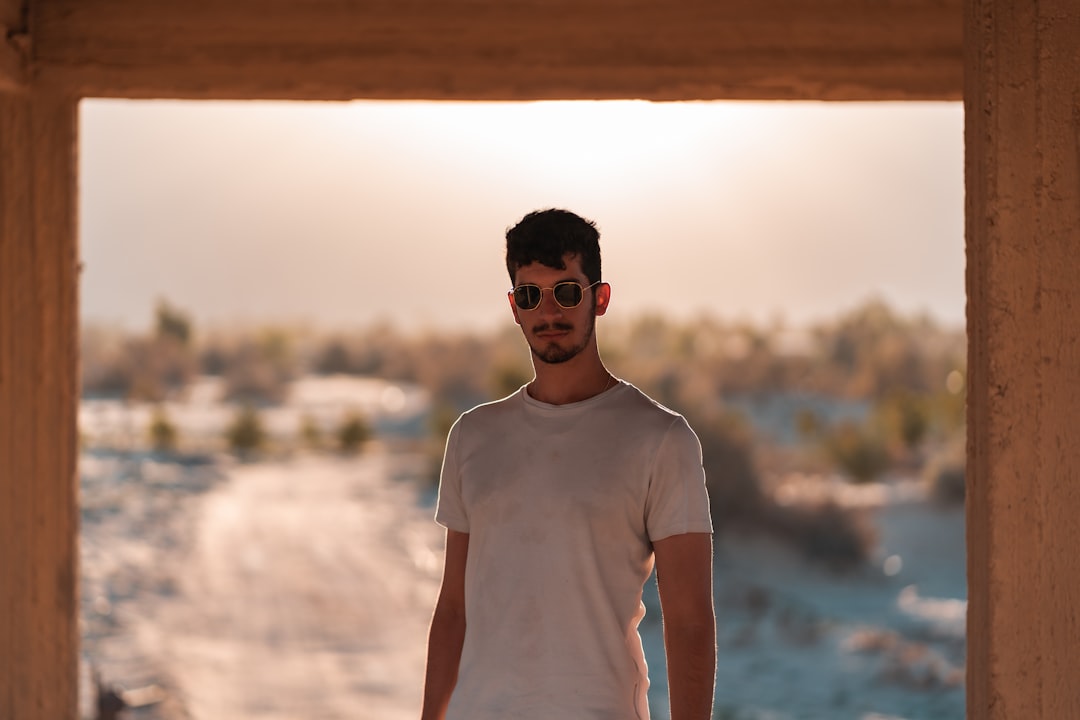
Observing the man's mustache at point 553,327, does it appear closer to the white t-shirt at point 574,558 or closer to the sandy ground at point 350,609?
the white t-shirt at point 574,558

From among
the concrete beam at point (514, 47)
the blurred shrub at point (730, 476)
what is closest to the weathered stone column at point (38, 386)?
the concrete beam at point (514, 47)

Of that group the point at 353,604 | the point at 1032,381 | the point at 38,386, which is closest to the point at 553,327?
the point at 1032,381

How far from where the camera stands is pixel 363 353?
35.3 metres

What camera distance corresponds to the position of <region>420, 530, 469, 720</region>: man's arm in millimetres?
2969

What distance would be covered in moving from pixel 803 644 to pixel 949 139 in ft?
206

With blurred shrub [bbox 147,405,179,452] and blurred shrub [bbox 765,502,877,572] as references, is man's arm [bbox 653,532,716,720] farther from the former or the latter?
blurred shrub [bbox 147,405,179,452]

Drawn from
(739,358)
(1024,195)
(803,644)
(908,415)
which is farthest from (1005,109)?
(739,358)

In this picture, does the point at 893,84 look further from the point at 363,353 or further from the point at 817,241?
the point at 817,241

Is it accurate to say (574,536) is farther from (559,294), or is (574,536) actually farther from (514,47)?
(514,47)

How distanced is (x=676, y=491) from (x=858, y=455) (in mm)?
17694

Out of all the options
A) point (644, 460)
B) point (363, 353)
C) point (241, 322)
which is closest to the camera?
point (644, 460)

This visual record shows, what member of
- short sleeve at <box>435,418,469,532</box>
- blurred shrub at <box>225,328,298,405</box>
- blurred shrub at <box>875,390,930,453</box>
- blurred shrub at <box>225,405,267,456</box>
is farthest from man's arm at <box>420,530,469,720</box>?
blurred shrub at <box>225,328,298,405</box>

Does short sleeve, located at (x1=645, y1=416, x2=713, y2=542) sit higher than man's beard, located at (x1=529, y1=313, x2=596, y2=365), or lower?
lower

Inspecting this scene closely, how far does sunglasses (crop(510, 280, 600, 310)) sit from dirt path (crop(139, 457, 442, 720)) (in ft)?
28.8
